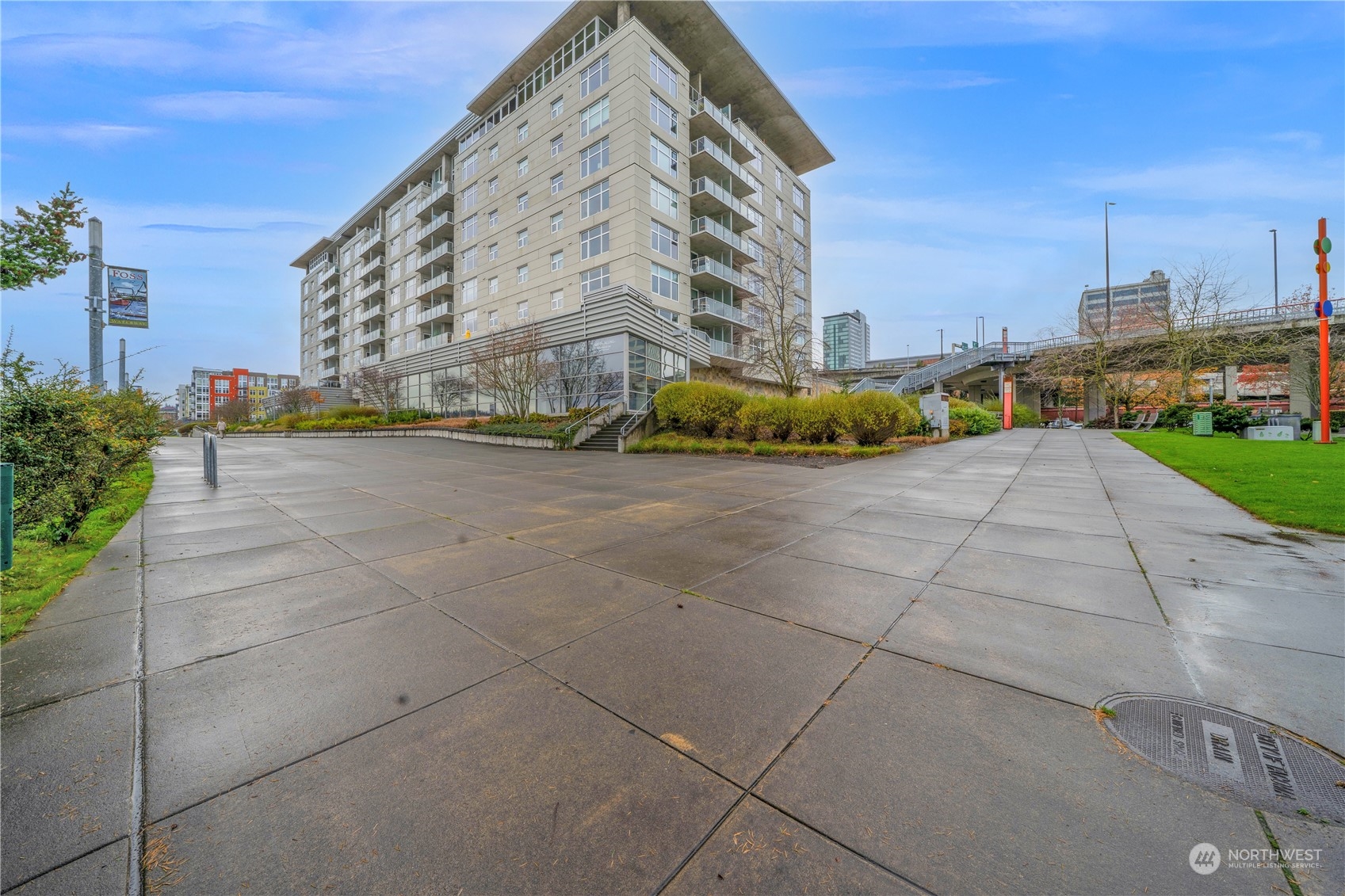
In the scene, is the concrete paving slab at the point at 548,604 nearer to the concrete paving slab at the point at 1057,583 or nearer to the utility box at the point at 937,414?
the concrete paving slab at the point at 1057,583

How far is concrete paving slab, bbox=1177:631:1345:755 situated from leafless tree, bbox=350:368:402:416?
4449 centimetres

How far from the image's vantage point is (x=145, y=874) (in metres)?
1.54

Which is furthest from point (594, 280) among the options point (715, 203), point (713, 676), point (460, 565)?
point (713, 676)

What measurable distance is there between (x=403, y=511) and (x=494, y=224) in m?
34.9

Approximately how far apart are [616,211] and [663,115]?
23.8ft

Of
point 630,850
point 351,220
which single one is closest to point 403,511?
point 630,850

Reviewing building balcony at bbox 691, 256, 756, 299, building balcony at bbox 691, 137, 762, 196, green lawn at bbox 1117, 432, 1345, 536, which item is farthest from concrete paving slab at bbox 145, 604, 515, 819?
building balcony at bbox 691, 137, 762, 196

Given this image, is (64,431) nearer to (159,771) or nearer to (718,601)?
(159,771)

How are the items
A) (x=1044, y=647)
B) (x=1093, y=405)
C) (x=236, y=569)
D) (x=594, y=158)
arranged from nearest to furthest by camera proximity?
(x=1044, y=647) < (x=236, y=569) < (x=594, y=158) < (x=1093, y=405)

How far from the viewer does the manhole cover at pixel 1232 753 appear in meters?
1.82

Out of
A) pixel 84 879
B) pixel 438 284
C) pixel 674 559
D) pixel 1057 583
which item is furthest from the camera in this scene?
pixel 438 284

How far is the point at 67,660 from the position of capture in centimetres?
290

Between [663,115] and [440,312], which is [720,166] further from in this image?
[440,312]

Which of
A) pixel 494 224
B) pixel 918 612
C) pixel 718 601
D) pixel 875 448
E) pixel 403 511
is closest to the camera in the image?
pixel 918 612
